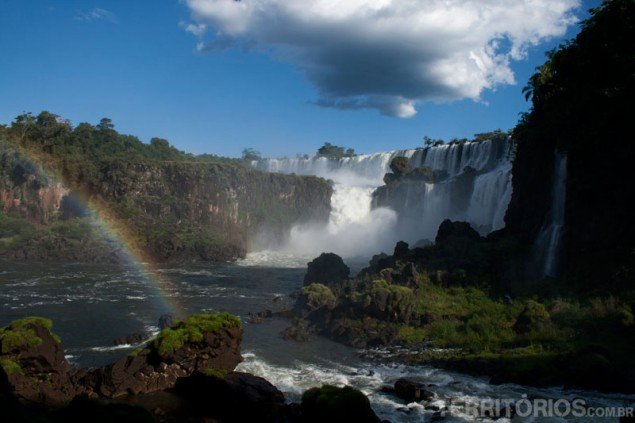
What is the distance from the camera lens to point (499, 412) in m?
17.9

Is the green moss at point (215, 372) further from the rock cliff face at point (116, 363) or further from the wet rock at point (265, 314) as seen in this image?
the wet rock at point (265, 314)

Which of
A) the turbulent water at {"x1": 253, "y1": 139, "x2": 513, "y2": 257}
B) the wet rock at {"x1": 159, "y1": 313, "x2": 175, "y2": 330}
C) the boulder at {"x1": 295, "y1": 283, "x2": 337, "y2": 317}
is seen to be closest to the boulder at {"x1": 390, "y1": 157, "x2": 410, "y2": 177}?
the turbulent water at {"x1": 253, "y1": 139, "x2": 513, "y2": 257}

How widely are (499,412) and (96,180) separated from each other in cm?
7652

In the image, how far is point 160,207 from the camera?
262 ft

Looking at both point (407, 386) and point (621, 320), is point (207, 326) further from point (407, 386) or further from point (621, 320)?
point (621, 320)

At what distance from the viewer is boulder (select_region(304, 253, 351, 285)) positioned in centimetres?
4306

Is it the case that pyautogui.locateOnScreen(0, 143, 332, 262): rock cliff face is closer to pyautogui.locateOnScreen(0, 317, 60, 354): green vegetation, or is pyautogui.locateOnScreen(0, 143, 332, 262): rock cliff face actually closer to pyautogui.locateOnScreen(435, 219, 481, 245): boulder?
pyautogui.locateOnScreen(435, 219, 481, 245): boulder

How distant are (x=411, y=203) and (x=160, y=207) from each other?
40536 millimetres

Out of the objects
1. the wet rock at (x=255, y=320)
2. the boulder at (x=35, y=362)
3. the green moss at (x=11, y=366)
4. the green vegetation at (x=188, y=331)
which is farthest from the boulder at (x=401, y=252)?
the green moss at (x=11, y=366)

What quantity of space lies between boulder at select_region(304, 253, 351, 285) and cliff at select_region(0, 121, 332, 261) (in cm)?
2786

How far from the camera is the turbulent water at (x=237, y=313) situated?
20.1 m

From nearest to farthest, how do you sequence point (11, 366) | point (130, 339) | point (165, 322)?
point (11, 366), point (130, 339), point (165, 322)

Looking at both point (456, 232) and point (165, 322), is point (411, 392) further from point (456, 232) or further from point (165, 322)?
point (456, 232)

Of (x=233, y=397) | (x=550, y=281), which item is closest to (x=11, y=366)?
(x=233, y=397)
